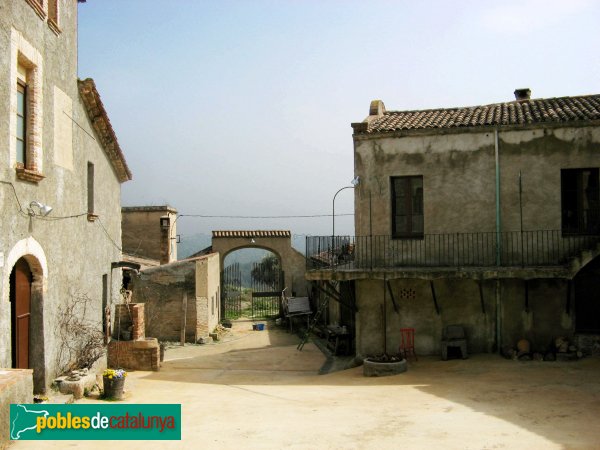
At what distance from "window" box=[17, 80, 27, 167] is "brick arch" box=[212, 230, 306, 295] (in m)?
22.4

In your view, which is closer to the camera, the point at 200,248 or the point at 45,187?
the point at 45,187

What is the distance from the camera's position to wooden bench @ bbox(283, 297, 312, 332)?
2834 centimetres

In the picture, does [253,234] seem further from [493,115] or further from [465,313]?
[465,313]

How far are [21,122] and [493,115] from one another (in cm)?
1257

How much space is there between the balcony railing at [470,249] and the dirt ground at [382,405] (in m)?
2.65

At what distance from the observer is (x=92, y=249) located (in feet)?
48.5

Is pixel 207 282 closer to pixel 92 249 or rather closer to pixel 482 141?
pixel 92 249

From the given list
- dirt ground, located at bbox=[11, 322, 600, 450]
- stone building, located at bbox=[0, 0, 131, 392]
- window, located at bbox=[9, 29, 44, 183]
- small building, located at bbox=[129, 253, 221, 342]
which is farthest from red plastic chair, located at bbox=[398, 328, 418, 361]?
window, located at bbox=[9, 29, 44, 183]

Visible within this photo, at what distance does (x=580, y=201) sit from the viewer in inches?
633

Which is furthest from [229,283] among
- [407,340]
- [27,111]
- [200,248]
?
[200,248]

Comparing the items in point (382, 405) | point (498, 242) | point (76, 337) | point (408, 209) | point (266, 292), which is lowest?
point (382, 405)

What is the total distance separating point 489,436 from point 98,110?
11.4 metres

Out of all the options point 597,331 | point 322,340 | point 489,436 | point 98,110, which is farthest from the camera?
point 322,340

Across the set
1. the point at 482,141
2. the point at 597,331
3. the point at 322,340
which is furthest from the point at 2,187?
the point at 322,340
